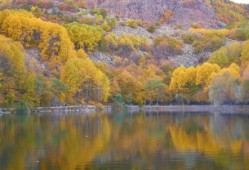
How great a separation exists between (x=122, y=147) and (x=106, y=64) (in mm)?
85641

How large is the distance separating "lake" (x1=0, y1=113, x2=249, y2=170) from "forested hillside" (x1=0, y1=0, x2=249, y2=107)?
31.2 meters

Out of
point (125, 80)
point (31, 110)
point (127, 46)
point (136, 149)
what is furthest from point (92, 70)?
point (136, 149)

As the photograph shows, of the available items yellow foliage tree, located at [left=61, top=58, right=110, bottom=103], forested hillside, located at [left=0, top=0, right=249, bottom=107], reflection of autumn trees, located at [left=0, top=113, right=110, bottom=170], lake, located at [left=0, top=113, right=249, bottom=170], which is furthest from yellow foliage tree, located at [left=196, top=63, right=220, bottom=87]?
reflection of autumn trees, located at [left=0, top=113, right=110, bottom=170]

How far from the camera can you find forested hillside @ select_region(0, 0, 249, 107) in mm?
80938

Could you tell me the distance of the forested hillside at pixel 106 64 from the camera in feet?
266

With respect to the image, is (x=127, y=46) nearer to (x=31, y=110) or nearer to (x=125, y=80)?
(x=125, y=80)

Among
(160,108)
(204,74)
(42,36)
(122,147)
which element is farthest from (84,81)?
(122,147)

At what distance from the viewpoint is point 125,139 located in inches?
1540

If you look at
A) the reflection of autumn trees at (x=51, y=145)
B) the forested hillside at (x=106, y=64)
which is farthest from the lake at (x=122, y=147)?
the forested hillside at (x=106, y=64)

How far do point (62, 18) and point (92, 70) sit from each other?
51.9 m

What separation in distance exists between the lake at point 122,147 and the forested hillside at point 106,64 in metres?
31.2

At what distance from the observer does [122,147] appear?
34469 mm

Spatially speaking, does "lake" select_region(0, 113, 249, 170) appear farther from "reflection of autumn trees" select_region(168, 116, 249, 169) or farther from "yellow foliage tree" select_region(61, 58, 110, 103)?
"yellow foliage tree" select_region(61, 58, 110, 103)

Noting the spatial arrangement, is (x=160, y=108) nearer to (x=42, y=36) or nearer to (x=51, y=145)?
(x=42, y=36)
